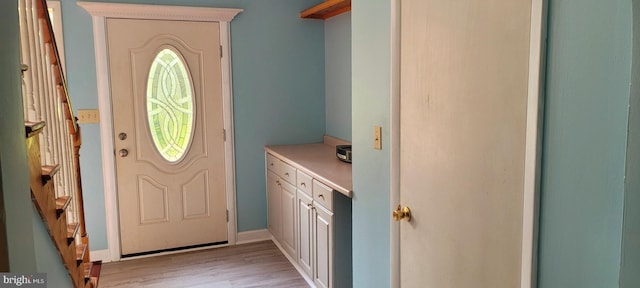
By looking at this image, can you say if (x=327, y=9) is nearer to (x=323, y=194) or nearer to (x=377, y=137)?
(x=323, y=194)

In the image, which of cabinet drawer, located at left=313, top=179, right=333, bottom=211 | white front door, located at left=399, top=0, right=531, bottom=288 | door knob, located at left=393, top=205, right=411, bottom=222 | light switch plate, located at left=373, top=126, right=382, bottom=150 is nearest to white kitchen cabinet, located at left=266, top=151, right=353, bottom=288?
cabinet drawer, located at left=313, top=179, right=333, bottom=211

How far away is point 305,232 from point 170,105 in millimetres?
1607

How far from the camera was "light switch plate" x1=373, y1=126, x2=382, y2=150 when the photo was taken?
2053 millimetres

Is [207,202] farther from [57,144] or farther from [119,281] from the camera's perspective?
[57,144]

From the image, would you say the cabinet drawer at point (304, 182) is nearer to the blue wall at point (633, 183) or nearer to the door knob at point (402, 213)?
the door knob at point (402, 213)

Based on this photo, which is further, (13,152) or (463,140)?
(463,140)

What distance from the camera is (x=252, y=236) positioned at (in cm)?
434

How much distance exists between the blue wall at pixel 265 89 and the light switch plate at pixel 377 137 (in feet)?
7.48

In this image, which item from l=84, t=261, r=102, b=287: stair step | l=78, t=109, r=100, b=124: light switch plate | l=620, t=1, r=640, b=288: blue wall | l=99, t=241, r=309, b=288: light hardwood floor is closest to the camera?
l=620, t=1, r=640, b=288: blue wall

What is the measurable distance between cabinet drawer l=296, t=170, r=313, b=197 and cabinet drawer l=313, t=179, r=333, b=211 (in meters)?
0.08

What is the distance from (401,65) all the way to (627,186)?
0.99 m

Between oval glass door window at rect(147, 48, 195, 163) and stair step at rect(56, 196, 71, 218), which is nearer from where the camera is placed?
stair step at rect(56, 196, 71, 218)

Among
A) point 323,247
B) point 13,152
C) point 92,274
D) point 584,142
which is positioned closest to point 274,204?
point 323,247

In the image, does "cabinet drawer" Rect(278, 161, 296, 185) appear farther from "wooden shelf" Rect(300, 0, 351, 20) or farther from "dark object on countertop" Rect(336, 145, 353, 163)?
"wooden shelf" Rect(300, 0, 351, 20)
